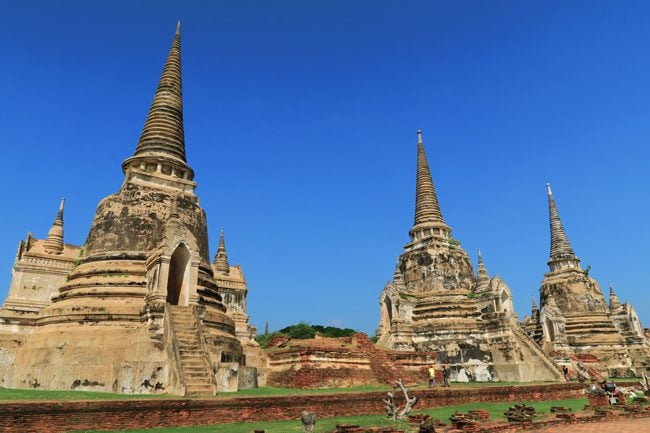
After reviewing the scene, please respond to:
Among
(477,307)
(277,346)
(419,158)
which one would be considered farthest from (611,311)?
(277,346)

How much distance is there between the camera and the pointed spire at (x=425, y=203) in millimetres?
36425

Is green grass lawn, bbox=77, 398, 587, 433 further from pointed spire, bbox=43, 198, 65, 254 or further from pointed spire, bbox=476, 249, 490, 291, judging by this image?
pointed spire, bbox=43, 198, 65, 254

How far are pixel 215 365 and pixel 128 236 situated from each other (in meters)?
7.31

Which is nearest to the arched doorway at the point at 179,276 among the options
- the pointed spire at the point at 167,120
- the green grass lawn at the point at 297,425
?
the pointed spire at the point at 167,120

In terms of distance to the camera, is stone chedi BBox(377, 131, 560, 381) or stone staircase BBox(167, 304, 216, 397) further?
stone chedi BBox(377, 131, 560, 381)

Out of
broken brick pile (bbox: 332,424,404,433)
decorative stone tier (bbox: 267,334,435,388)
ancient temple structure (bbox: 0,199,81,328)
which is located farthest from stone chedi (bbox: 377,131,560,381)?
ancient temple structure (bbox: 0,199,81,328)

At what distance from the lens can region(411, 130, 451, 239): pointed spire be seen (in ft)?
120

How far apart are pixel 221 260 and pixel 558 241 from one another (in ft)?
97.4

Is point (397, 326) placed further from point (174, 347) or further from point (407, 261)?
point (174, 347)

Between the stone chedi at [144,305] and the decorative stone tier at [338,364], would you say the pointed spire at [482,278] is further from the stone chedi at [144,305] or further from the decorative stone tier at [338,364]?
the stone chedi at [144,305]

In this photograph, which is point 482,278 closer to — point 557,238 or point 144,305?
point 557,238

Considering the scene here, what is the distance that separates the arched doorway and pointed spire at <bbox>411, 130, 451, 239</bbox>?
21644 millimetres

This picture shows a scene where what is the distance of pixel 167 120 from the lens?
960 inches

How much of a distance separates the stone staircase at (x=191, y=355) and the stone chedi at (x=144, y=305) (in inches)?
1.2
